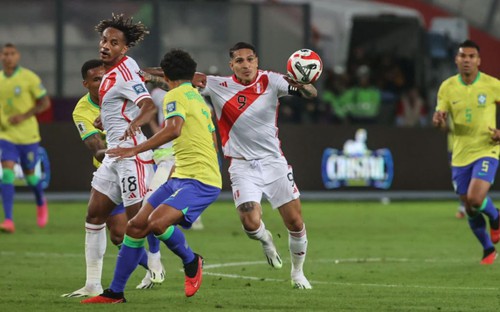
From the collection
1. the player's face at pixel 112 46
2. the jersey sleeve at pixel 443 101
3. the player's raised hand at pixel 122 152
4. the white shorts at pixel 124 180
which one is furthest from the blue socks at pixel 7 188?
the player's raised hand at pixel 122 152

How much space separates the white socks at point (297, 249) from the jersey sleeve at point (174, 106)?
2323 mm

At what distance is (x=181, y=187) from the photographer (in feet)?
37.9

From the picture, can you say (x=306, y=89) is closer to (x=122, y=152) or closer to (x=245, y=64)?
(x=245, y=64)

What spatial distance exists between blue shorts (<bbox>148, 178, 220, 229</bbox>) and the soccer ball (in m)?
1.74

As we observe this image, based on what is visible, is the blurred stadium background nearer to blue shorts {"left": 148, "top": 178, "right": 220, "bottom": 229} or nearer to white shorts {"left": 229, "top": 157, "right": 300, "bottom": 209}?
white shorts {"left": 229, "top": 157, "right": 300, "bottom": 209}

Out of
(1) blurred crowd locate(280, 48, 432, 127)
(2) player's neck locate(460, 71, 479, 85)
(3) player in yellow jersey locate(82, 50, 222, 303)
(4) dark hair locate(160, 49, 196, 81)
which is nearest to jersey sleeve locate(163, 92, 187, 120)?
(3) player in yellow jersey locate(82, 50, 222, 303)

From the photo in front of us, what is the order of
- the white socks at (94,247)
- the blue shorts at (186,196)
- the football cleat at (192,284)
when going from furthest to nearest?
the white socks at (94,247)
the football cleat at (192,284)
the blue shorts at (186,196)

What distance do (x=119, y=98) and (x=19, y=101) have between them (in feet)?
29.0

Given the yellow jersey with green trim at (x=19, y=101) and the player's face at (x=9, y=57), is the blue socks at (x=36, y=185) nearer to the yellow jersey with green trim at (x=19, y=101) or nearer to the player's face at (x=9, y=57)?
the yellow jersey with green trim at (x=19, y=101)

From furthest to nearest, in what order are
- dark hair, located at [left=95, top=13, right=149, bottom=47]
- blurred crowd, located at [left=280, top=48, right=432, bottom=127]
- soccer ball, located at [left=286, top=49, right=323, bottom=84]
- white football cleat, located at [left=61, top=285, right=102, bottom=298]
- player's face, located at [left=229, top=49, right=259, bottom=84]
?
blurred crowd, located at [left=280, top=48, right=432, bottom=127] < player's face, located at [left=229, top=49, right=259, bottom=84] < soccer ball, located at [left=286, top=49, right=323, bottom=84] < dark hair, located at [left=95, top=13, right=149, bottom=47] < white football cleat, located at [left=61, top=285, right=102, bottom=298]

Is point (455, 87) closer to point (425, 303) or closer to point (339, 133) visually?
point (425, 303)

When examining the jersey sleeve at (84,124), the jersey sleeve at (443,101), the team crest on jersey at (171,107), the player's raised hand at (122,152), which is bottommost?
the jersey sleeve at (443,101)

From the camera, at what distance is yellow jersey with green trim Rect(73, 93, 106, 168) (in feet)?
42.3

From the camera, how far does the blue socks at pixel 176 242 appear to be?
11500 mm
